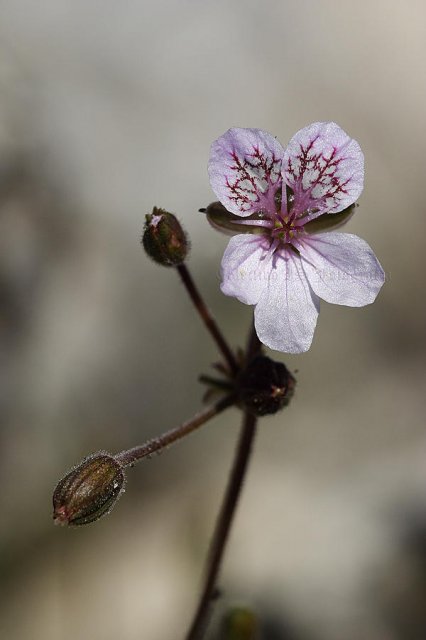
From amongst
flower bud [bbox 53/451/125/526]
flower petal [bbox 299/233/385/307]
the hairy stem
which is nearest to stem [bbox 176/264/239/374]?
the hairy stem

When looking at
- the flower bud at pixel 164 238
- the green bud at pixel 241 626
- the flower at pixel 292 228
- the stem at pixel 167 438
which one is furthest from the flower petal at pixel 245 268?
the green bud at pixel 241 626

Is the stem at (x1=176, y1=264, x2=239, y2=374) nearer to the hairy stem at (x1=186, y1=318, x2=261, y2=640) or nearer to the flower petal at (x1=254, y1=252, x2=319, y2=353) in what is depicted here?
the hairy stem at (x1=186, y1=318, x2=261, y2=640)

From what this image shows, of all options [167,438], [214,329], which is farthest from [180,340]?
[167,438]

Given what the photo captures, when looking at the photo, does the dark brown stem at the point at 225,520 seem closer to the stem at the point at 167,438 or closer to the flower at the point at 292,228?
the stem at the point at 167,438

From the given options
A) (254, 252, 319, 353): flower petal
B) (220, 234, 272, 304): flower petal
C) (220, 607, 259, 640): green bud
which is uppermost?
(220, 234, 272, 304): flower petal

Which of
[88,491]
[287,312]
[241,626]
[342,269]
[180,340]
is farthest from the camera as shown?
[180,340]

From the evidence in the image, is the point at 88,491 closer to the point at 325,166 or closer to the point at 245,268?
the point at 245,268
